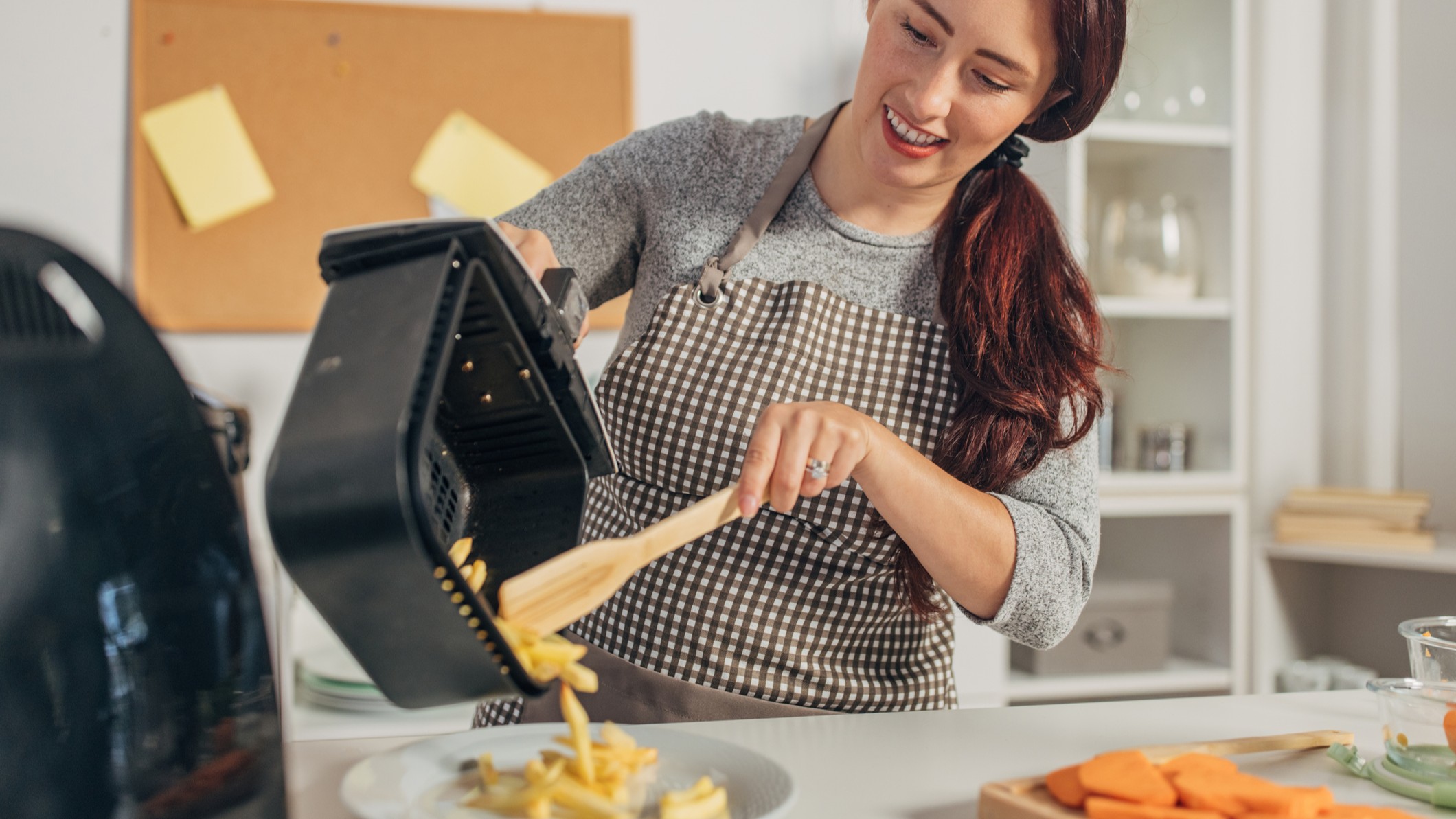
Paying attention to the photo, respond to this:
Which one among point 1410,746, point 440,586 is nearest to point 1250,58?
point 1410,746

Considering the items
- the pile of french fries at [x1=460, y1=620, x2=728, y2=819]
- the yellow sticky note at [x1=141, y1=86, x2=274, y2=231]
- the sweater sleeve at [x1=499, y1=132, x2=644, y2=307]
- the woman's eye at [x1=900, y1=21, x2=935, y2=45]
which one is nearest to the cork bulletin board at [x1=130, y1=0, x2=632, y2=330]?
the yellow sticky note at [x1=141, y1=86, x2=274, y2=231]

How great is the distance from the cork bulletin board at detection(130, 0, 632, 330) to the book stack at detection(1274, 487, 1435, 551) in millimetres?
1311

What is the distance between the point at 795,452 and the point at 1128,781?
29 centimetres

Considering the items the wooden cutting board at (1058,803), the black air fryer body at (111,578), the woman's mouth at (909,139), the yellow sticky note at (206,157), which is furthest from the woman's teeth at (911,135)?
the yellow sticky note at (206,157)

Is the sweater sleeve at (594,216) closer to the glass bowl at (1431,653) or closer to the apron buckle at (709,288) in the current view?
the apron buckle at (709,288)

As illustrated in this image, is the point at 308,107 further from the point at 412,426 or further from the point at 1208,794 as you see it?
the point at 1208,794

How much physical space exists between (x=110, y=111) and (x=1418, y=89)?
7.54 feet

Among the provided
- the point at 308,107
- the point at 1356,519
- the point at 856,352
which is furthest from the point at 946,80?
the point at 1356,519

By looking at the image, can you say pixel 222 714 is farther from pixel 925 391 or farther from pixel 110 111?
pixel 110 111

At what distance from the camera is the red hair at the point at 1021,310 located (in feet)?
3.32

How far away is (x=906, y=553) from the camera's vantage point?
103 cm

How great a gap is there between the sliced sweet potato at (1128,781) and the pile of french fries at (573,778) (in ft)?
0.65

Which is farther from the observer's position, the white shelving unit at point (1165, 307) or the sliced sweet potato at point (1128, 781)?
A: the white shelving unit at point (1165, 307)

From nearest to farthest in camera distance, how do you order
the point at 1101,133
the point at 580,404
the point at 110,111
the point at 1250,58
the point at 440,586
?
the point at 440,586, the point at 580,404, the point at 110,111, the point at 1101,133, the point at 1250,58
